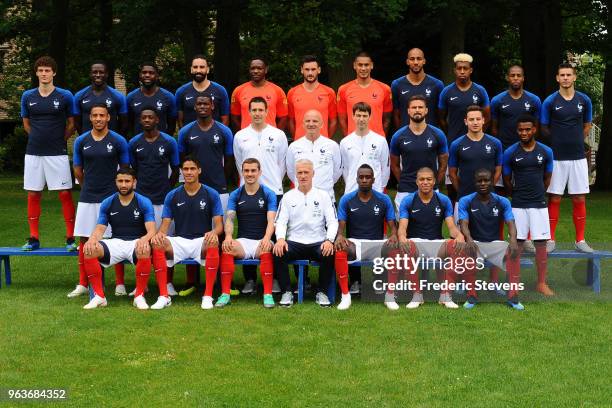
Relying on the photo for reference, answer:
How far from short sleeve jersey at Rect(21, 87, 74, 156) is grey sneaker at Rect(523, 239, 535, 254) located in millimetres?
5404

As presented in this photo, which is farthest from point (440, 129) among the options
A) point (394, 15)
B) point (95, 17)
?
point (95, 17)

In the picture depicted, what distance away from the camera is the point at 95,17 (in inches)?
1168

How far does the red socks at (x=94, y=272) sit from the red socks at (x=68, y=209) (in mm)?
1460

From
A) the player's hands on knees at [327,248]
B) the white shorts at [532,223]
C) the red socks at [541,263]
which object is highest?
the white shorts at [532,223]

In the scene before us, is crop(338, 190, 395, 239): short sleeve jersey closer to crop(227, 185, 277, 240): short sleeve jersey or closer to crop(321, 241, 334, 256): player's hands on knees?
crop(321, 241, 334, 256): player's hands on knees

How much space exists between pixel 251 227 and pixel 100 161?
5.97ft

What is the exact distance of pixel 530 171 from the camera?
31.6 feet

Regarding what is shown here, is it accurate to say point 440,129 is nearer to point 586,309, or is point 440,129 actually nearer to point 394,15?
point 586,309

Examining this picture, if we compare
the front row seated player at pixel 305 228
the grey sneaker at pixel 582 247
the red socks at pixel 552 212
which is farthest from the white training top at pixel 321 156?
the grey sneaker at pixel 582 247

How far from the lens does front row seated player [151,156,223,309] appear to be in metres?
9.17

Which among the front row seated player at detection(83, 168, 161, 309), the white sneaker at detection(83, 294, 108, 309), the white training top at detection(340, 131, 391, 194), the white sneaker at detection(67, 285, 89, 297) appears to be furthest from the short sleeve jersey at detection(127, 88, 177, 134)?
the white sneaker at detection(83, 294, 108, 309)

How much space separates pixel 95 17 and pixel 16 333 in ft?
76.7

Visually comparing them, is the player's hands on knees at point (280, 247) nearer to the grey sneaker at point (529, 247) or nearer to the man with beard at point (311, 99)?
the man with beard at point (311, 99)

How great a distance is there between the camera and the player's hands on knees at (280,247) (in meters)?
9.06
